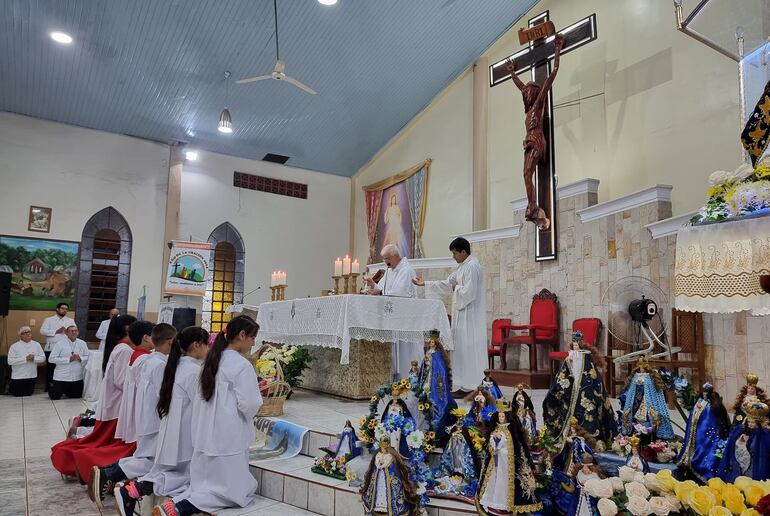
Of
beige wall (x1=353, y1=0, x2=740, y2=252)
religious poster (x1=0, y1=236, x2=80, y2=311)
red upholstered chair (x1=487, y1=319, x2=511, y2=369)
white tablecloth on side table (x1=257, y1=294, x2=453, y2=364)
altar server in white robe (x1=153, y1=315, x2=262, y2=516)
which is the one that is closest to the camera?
altar server in white robe (x1=153, y1=315, x2=262, y2=516)

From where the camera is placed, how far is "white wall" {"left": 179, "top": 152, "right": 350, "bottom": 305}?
11.8 metres

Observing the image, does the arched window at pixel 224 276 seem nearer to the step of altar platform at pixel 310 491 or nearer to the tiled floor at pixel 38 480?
the tiled floor at pixel 38 480

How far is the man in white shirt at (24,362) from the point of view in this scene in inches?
360

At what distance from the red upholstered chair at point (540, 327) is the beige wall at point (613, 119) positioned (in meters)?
1.70

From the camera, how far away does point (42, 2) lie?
7.87 meters

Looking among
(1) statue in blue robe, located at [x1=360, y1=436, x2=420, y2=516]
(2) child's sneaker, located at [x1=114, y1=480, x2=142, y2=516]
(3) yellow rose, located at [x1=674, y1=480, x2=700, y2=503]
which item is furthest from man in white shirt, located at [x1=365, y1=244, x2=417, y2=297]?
(3) yellow rose, located at [x1=674, y1=480, x2=700, y2=503]

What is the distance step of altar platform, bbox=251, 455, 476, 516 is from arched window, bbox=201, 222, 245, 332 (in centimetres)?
827

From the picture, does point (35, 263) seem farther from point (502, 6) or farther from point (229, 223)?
point (502, 6)

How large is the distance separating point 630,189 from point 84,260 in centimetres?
968

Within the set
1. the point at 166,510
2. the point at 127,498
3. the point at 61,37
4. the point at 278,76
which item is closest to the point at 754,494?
the point at 166,510

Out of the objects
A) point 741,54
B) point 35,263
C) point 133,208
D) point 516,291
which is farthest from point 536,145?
point 35,263

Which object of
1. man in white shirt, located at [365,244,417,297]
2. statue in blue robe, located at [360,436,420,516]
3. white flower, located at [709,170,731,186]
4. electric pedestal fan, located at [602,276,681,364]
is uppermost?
white flower, located at [709,170,731,186]

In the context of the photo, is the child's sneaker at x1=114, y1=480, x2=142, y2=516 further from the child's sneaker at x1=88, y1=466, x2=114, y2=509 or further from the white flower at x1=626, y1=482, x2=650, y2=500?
the white flower at x1=626, y1=482, x2=650, y2=500

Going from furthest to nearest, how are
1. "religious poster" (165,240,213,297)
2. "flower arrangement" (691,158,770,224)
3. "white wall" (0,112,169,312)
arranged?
"religious poster" (165,240,213,297)
"white wall" (0,112,169,312)
"flower arrangement" (691,158,770,224)
